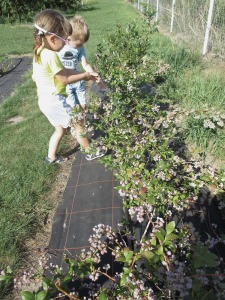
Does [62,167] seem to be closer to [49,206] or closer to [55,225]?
[49,206]

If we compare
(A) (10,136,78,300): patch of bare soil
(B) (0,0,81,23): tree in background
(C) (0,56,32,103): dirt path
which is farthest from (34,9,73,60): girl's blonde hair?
(B) (0,0,81,23): tree in background

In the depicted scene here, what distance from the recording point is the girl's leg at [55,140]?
3148mm

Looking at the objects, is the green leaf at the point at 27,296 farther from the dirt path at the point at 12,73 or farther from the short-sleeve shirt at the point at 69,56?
the dirt path at the point at 12,73

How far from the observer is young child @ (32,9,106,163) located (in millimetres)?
2404

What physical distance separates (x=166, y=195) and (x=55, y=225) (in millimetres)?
1141

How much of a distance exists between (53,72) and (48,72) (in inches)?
5.7

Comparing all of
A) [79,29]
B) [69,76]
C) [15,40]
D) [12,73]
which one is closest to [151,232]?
[69,76]

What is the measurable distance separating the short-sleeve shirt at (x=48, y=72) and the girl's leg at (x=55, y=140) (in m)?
0.45

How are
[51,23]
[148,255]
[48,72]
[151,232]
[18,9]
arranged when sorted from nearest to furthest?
[148,255], [151,232], [51,23], [48,72], [18,9]

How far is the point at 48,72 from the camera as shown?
2719 millimetres

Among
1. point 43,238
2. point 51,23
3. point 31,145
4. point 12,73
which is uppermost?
point 51,23

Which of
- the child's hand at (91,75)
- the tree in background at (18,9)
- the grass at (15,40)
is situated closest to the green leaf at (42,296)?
the child's hand at (91,75)

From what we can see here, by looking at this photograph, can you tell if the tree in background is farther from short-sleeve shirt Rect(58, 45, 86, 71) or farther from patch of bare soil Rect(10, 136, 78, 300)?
patch of bare soil Rect(10, 136, 78, 300)

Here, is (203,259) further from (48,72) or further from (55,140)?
(55,140)
